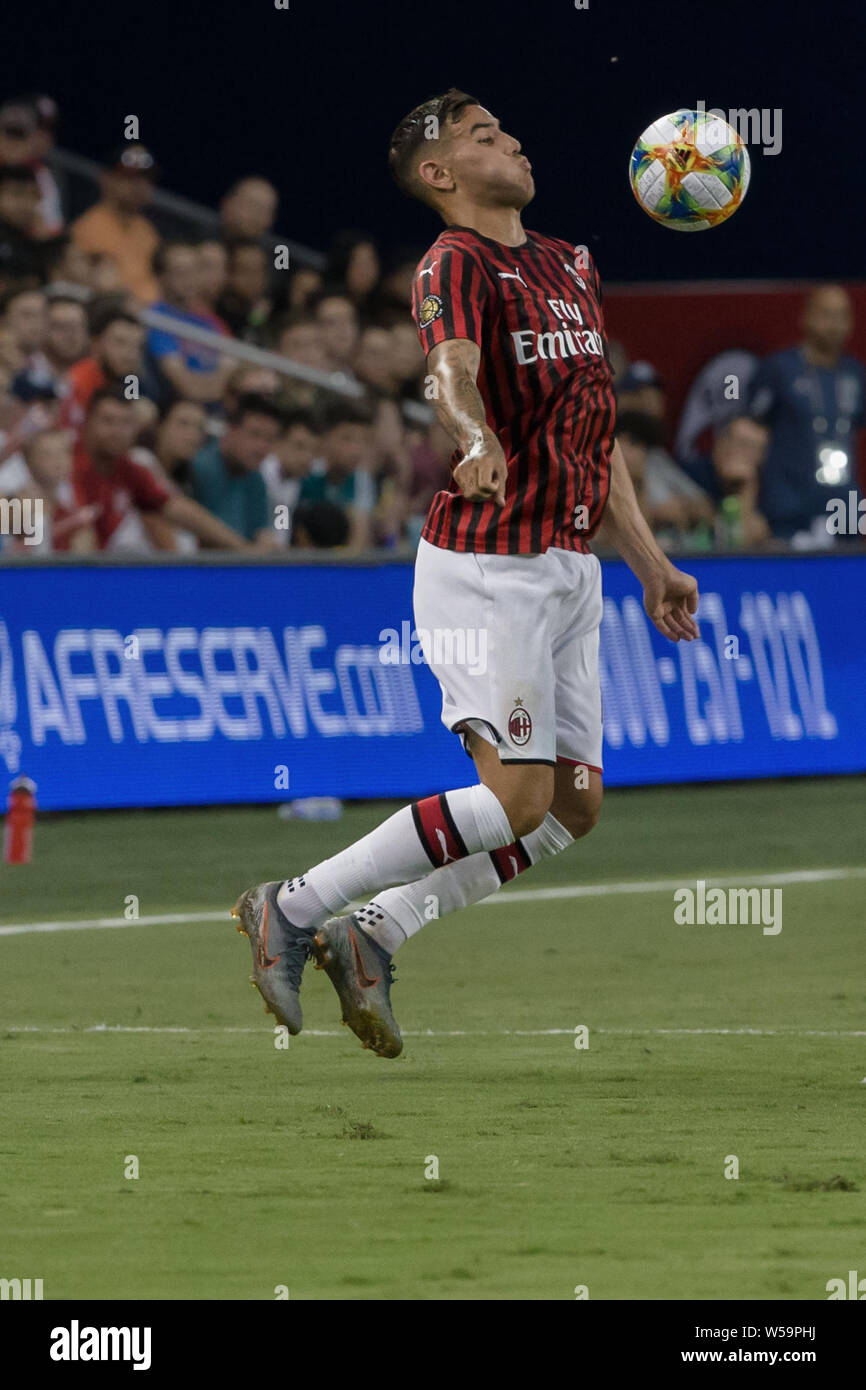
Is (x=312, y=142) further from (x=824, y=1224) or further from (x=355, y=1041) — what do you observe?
(x=824, y=1224)

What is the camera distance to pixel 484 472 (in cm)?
652

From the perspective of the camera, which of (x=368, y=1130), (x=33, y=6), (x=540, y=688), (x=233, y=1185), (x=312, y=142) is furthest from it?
(x=312, y=142)

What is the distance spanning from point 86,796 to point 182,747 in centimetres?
62

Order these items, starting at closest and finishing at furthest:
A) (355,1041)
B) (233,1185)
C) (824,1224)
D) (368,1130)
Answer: (824,1224) → (233,1185) → (368,1130) → (355,1041)

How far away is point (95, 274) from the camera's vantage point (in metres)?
17.7

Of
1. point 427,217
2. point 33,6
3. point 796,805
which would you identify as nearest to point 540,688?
point 796,805

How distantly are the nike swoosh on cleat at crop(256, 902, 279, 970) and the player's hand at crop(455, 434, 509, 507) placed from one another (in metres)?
1.33

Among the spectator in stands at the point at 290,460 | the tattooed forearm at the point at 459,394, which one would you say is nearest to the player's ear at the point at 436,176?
the tattooed forearm at the point at 459,394

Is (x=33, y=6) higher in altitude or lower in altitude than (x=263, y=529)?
higher

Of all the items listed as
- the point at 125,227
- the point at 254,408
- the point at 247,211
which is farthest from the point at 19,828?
the point at 247,211

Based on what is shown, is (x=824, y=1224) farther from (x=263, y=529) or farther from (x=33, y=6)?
(x=33, y=6)

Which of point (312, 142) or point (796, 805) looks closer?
point (796, 805)

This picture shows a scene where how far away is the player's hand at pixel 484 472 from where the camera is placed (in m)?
6.51

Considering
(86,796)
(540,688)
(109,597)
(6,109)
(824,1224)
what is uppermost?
(6,109)
